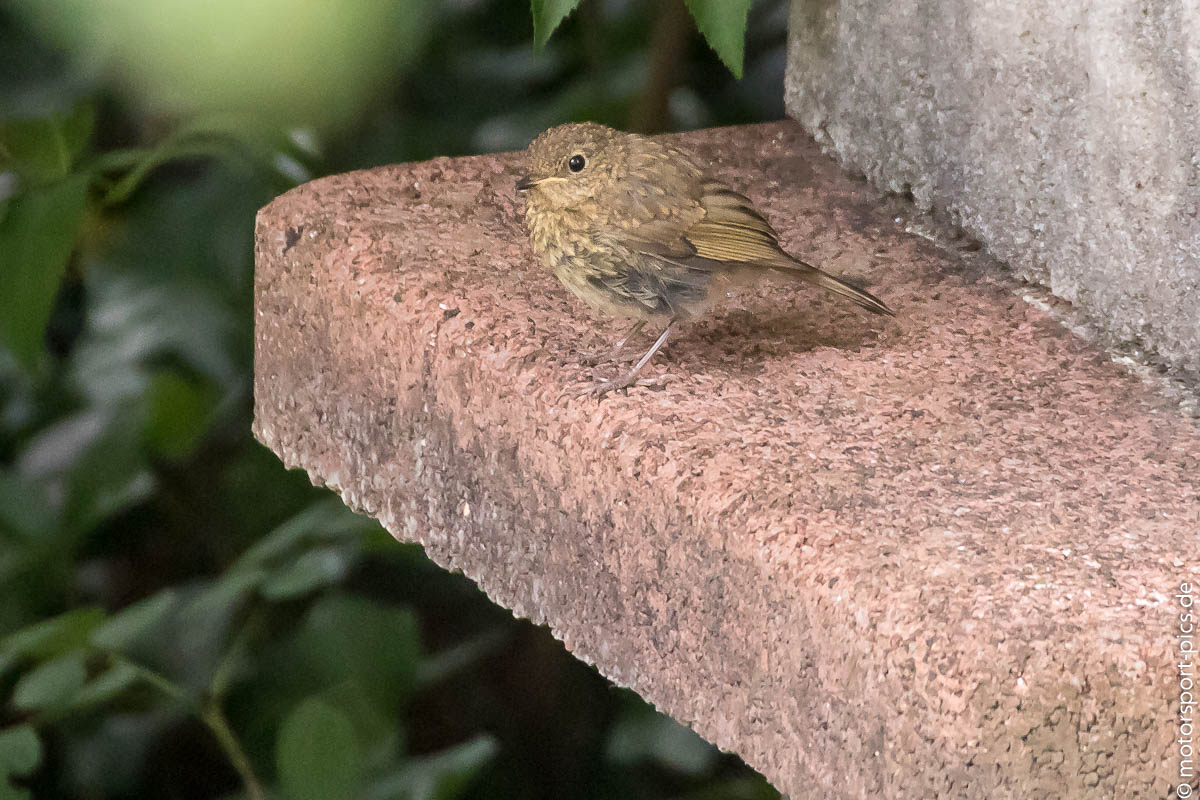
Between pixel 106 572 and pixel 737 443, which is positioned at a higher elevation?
pixel 737 443

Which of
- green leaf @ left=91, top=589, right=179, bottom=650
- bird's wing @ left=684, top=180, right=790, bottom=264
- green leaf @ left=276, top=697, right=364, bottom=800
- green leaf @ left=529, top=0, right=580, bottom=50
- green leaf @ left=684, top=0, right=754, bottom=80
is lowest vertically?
green leaf @ left=276, top=697, right=364, bottom=800

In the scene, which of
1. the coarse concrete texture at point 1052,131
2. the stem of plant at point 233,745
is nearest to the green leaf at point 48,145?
the stem of plant at point 233,745

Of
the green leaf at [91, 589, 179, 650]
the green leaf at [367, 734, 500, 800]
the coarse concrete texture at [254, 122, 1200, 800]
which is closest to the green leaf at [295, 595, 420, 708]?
the green leaf at [367, 734, 500, 800]

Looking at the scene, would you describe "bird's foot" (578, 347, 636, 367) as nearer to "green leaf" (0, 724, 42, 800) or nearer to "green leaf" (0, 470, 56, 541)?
"green leaf" (0, 724, 42, 800)

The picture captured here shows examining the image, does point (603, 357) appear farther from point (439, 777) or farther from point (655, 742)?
point (655, 742)

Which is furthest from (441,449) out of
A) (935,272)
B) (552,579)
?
(935,272)

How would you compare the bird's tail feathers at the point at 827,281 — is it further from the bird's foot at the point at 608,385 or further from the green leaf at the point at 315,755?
the green leaf at the point at 315,755

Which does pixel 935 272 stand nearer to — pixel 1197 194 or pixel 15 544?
pixel 1197 194
